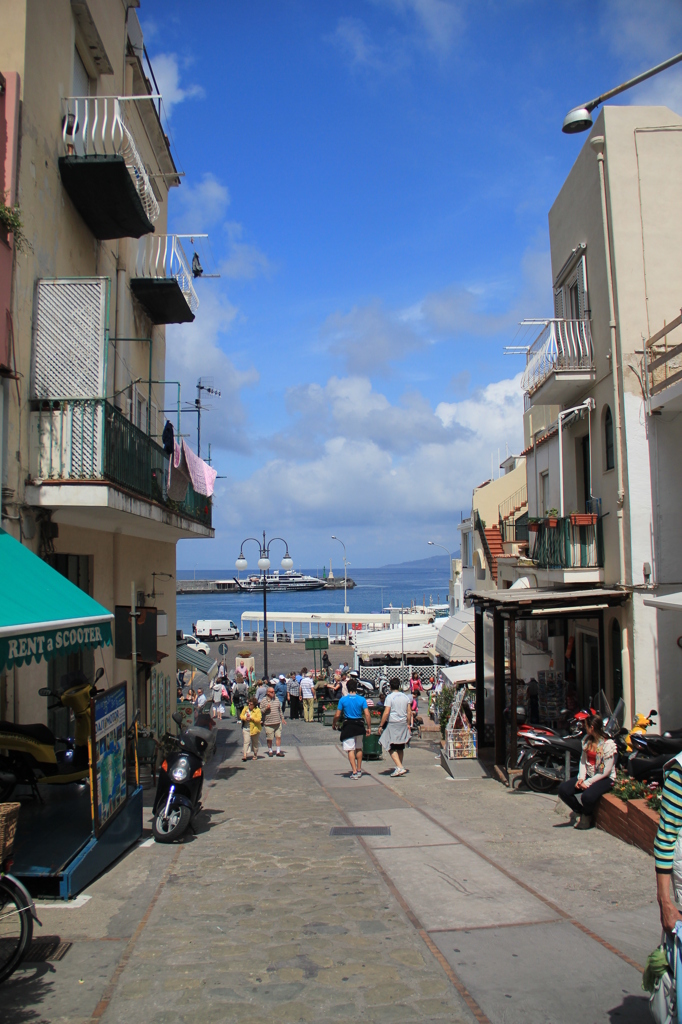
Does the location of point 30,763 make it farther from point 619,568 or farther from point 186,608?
point 186,608

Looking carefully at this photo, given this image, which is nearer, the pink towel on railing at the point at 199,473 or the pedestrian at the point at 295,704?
the pink towel on railing at the point at 199,473

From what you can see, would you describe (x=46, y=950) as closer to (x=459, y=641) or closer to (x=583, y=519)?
(x=583, y=519)

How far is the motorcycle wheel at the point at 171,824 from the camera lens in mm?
7715

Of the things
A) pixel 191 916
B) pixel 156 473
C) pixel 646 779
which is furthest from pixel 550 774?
pixel 156 473

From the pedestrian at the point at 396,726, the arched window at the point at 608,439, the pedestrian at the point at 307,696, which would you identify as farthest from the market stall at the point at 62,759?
the pedestrian at the point at 307,696

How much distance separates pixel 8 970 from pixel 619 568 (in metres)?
10.3

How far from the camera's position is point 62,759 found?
719 centimetres

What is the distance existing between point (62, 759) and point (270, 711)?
27.4 ft

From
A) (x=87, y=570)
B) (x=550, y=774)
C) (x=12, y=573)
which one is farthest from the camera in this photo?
(x=87, y=570)

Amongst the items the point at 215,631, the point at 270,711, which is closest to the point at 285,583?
the point at 215,631

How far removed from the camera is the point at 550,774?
419 inches

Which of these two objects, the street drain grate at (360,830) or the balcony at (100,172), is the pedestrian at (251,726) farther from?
the balcony at (100,172)

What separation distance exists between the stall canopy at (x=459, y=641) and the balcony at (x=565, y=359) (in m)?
9.94

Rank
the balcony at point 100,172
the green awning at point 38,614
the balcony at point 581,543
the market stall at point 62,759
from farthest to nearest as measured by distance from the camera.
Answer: the balcony at point 581,543 < the balcony at point 100,172 < the market stall at point 62,759 < the green awning at point 38,614
